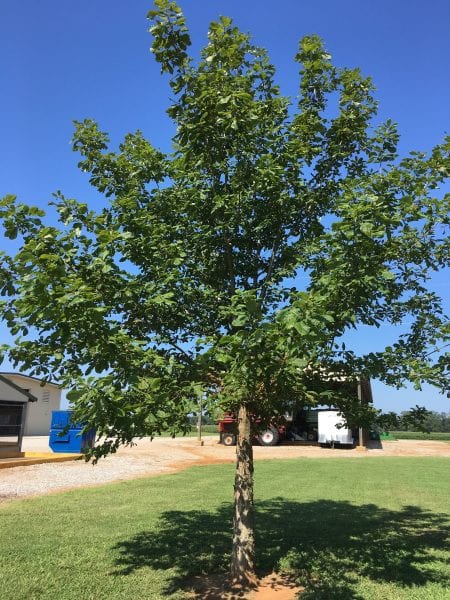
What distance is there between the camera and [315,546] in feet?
25.9

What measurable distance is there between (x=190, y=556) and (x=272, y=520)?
298 cm

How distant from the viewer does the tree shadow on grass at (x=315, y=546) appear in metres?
6.45

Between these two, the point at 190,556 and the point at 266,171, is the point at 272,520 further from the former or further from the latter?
the point at 266,171

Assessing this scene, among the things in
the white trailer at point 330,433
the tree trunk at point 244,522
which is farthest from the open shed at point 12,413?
the white trailer at point 330,433

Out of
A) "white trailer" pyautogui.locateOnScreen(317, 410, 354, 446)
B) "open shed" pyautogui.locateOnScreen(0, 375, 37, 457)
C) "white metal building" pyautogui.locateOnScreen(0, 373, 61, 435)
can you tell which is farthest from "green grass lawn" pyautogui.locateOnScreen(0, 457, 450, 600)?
"white metal building" pyautogui.locateOnScreen(0, 373, 61, 435)

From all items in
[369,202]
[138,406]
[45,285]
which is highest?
[369,202]

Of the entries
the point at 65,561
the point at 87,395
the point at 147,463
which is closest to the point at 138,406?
the point at 87,395

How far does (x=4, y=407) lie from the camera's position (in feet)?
67.9

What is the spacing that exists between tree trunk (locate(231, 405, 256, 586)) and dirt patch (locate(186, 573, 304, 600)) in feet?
0.45

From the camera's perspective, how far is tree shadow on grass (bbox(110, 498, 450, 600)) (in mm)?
6449

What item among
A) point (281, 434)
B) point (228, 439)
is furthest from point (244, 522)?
point (281, 434)

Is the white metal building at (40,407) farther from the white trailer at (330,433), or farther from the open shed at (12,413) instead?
the white trailer at (330,433)

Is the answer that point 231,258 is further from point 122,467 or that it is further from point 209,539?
point 122,467

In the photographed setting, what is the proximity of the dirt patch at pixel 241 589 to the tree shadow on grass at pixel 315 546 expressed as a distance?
0.55 feet
